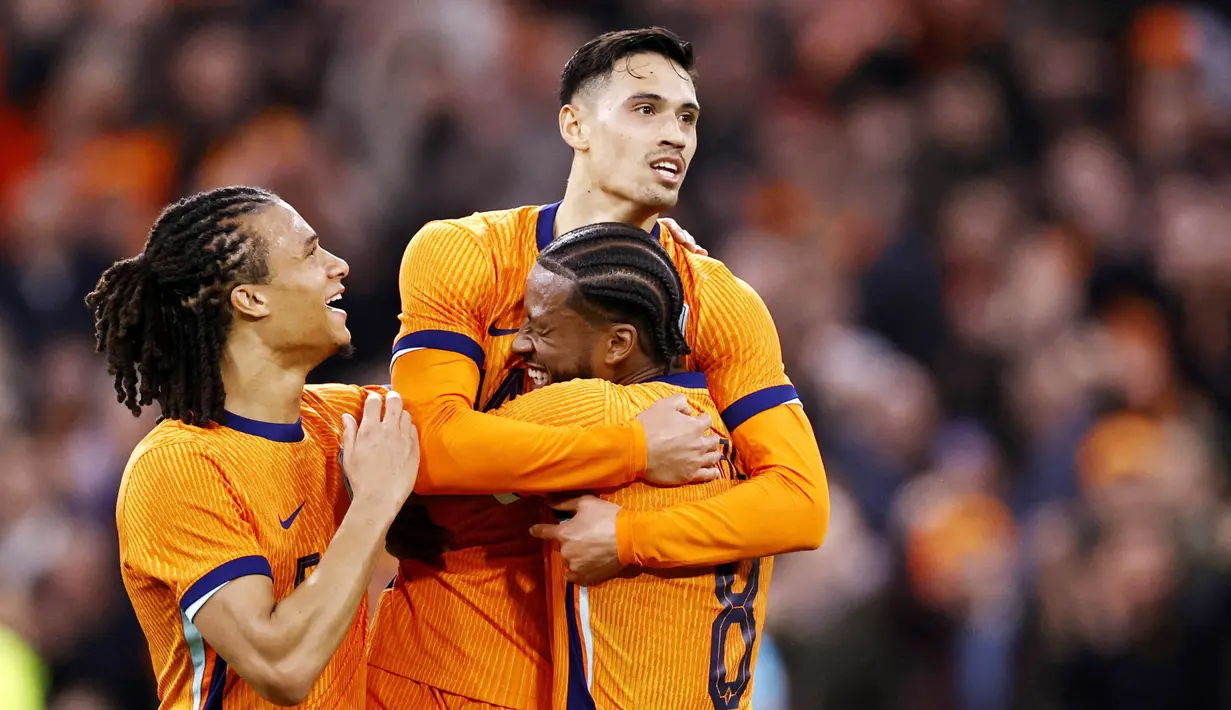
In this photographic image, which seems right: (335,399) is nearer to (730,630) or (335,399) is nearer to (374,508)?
(374,508)

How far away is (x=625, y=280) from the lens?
3018mm

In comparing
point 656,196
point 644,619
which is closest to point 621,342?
point 656,196

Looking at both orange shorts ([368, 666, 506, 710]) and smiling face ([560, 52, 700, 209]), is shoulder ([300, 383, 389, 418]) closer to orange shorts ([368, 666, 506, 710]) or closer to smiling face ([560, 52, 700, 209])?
orange shorts ([368, 666, 506, 710])

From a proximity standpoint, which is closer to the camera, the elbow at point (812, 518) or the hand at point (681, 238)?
the elbow at point (812, 518)

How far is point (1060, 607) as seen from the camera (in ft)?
18.8

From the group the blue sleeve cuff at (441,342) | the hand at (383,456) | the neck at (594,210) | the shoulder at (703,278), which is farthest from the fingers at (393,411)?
the shoulder at (703,278)

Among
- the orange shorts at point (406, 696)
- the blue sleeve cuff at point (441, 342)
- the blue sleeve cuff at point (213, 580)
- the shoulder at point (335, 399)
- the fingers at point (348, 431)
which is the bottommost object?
the orange shorts at point (406, 696)

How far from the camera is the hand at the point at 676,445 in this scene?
293 cm

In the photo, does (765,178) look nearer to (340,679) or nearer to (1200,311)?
(1200,311)

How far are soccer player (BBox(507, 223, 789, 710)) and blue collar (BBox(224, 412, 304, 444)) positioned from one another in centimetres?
43

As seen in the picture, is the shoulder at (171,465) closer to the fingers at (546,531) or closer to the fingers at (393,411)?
the fingers at (393,411)

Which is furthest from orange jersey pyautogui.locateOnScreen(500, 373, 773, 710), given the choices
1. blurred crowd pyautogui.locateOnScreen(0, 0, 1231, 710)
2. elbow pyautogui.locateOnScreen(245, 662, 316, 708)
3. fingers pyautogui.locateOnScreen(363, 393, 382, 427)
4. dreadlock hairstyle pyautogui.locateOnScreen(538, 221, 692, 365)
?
blurred crowd pyautogui.locateOnScreen(0, 0, 1231, 710)

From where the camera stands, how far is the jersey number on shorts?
299 centimetres

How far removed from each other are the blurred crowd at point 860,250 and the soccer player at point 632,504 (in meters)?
2.50
